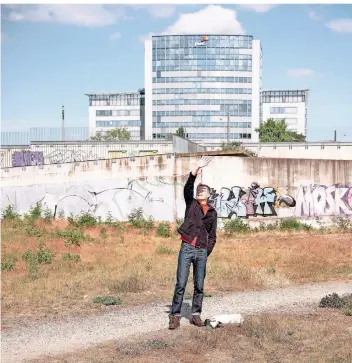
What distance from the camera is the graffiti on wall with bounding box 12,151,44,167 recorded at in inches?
1292

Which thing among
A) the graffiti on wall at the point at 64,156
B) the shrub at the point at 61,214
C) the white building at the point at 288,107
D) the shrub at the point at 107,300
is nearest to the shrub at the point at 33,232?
the shrub at the point at 61,214

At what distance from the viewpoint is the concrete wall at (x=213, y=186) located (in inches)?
1038

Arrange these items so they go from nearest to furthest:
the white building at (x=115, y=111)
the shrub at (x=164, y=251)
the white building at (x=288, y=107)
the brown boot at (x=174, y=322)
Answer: the brown boot at (x=174, y=322)
the shrub at (x=164, y=251)
the white building at (x=115, y=111)
the white building at (x=288, y=107)

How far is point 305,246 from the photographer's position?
1989 cm

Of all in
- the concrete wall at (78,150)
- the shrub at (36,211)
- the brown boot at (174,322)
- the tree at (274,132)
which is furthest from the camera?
the tree at (274,132)

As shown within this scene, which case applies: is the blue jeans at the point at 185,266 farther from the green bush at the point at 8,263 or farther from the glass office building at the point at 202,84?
the glass office building at the point at 202,84

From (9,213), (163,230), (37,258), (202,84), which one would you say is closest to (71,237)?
(163,230)

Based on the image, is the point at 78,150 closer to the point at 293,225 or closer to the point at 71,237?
the point at 71,237

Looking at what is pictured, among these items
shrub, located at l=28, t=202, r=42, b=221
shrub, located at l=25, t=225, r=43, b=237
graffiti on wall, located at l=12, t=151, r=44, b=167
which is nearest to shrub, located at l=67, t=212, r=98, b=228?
shrub, located at l=28, t=202, r=42, b=221

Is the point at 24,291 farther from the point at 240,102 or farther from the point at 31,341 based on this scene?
the point at 240,102

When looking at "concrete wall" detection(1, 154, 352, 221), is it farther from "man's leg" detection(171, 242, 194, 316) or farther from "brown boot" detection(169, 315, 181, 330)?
"brown boot" detection(169, 315, 181, 330)

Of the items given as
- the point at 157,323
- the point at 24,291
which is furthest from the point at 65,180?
the point at 157,323

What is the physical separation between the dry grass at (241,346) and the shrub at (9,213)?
2057 centimetres

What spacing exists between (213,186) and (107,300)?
16549mm
